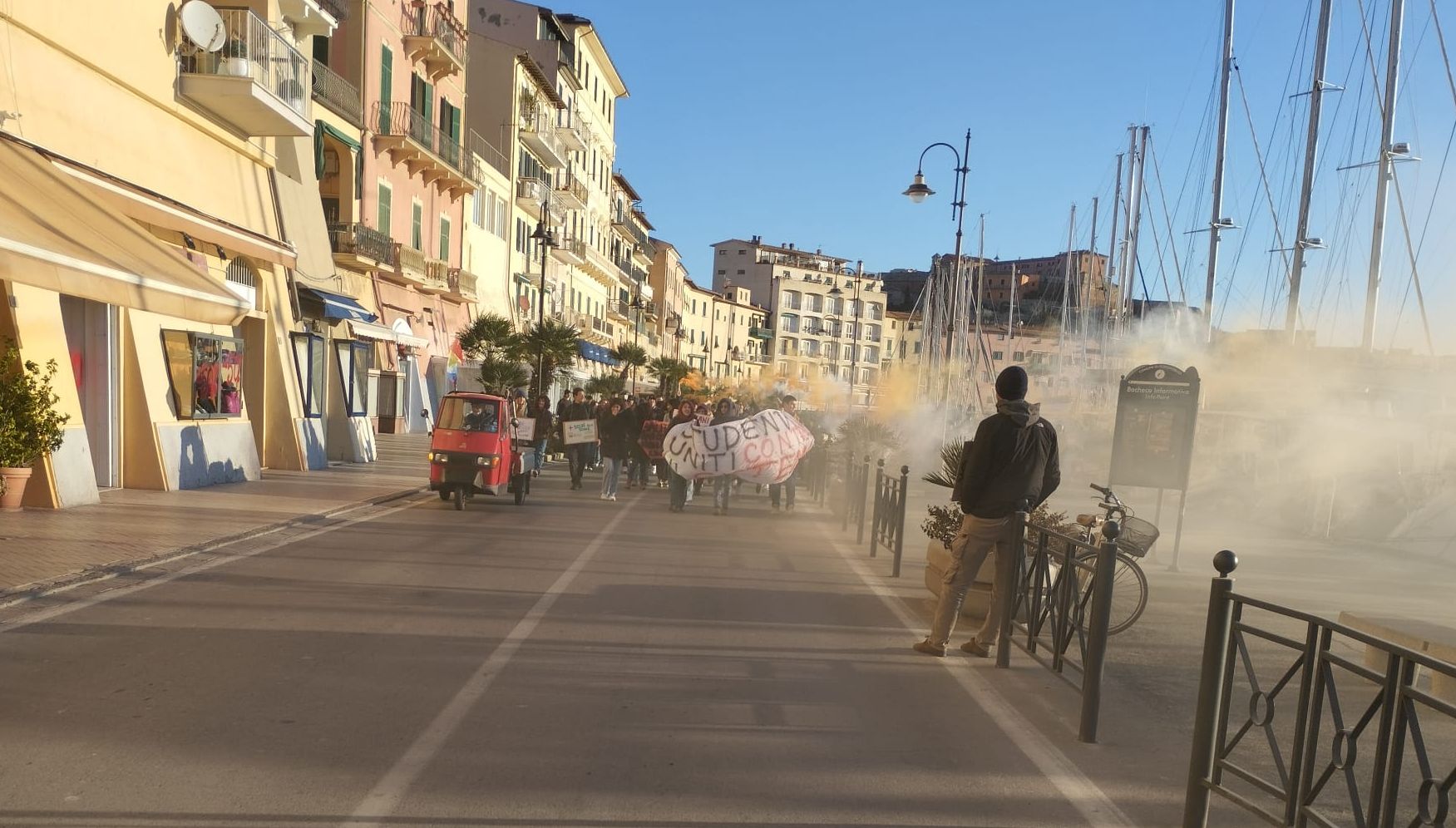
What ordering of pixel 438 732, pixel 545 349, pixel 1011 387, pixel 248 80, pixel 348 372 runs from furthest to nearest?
1. pixel 545 349
2. pixel 348 372
3. pixel 248 80
4. pixel 1011 387
5. pixel 438 732

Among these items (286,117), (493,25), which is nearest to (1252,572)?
(286,117)

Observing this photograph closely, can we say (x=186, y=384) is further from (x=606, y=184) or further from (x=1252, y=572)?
(x=606, y=184)

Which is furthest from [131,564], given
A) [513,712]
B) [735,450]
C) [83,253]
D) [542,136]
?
[542,136]

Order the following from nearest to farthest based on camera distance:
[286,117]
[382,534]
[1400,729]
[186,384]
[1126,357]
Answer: [1400,729] < [382,534] < [186,384] < [286,117] < [1126,357]

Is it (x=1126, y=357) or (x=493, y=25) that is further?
(x=493, y=25)

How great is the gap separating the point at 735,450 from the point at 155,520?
8.25 m

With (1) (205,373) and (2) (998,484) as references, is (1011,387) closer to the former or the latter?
(2) (998,484)

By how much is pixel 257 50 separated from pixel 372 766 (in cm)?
1673

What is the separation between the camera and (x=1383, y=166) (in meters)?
21.3

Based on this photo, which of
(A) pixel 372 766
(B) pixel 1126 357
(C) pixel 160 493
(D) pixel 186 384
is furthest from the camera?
(B) pixel 1126 357

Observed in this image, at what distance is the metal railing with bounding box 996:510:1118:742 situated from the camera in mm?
5597

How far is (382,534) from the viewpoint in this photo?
12.6m

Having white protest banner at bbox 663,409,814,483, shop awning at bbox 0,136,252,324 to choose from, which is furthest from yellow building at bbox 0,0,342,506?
white protest banner at bbox 663,409,814,483

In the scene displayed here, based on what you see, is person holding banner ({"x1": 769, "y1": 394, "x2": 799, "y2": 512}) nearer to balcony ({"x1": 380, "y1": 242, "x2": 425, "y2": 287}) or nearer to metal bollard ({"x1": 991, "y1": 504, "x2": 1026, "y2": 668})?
metal bollard ({"x1": 991, "y1": 504, "x2": 1026, "y2": 668})
